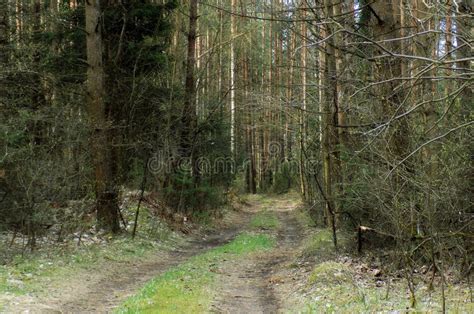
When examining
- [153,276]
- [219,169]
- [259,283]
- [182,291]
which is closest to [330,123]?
[259,283]

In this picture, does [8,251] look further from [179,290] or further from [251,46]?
[251,46]

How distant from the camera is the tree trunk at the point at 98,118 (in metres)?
15.1

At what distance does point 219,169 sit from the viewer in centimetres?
2755

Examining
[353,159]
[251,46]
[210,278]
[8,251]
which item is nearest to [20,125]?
[8,251]

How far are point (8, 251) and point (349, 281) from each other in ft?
25.4

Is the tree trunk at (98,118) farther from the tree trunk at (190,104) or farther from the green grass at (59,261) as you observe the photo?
the tree trunk at (190,104)

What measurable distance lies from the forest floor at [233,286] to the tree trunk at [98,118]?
2.21 meters

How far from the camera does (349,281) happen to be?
920 centimetres

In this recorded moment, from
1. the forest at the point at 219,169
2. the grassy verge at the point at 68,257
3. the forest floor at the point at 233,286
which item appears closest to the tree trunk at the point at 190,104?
the forest at the point at 219,169

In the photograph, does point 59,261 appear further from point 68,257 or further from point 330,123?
point 330,123

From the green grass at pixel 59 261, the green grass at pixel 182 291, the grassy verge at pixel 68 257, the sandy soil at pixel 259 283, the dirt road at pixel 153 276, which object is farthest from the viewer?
the grassy verge at pixel 68 257

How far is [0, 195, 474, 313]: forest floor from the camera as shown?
7.73m

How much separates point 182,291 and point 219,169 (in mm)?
18365

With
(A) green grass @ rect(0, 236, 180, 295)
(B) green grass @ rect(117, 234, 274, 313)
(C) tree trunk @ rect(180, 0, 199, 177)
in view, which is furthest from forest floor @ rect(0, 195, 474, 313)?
(C) tree trunk @ rect(180, 0, 199, 177)
